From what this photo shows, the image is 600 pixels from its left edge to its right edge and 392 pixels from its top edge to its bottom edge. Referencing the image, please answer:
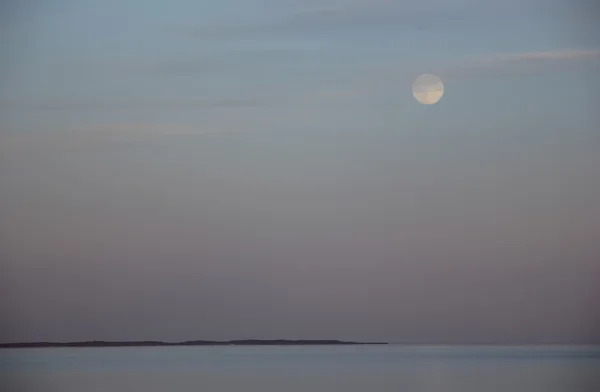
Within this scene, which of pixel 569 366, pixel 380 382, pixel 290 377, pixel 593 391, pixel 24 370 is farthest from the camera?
pixel 569 366

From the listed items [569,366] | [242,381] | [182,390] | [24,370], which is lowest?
[182,390]

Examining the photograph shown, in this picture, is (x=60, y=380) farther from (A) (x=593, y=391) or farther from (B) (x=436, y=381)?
(A) (x=593, y=391)

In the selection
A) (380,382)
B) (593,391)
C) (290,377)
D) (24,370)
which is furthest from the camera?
(24,370)

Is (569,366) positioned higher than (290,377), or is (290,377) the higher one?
(569,366)

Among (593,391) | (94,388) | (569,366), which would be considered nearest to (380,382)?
(593,391)

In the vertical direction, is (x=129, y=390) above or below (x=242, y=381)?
below

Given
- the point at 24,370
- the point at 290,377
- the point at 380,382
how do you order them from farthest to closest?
the point at 24,370
the point at 290,377
the point at 380,382

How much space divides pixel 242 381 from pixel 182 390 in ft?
10.1

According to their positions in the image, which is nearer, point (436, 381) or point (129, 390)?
point (129, 390)

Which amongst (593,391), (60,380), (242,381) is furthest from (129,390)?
(593,391)

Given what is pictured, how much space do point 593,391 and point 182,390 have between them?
8959 millimetres

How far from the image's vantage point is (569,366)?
102ft

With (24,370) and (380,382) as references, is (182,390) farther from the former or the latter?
(24,370)

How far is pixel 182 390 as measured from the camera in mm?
19062
